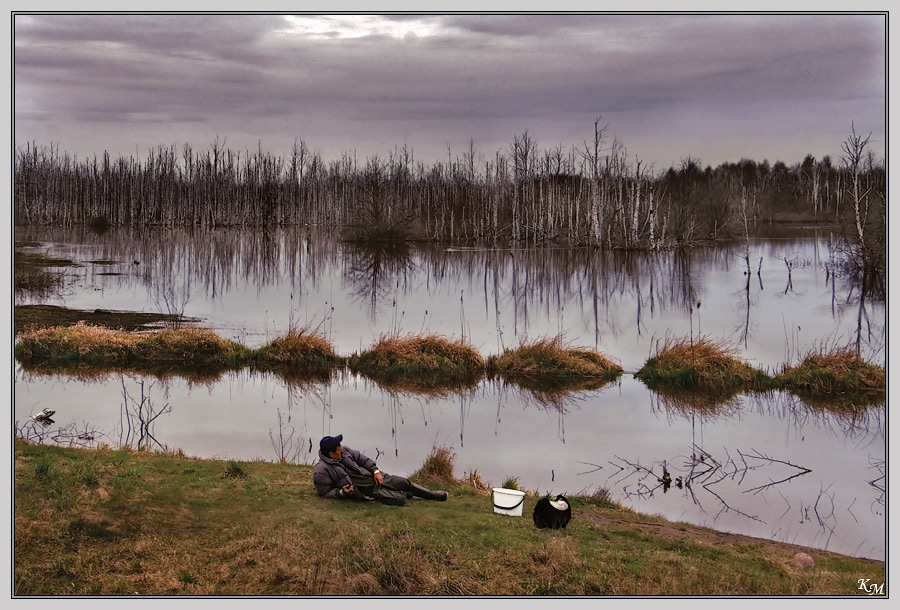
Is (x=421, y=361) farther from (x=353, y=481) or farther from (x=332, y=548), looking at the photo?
(x=332, y=548)

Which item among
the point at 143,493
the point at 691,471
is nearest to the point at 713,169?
the point at 691,471

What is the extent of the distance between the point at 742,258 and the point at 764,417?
8287mm

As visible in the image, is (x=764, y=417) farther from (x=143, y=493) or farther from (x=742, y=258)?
(x=143, y=493)

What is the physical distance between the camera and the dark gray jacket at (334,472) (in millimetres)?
8656

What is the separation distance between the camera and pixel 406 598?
6.66 metres

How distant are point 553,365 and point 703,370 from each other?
280cm

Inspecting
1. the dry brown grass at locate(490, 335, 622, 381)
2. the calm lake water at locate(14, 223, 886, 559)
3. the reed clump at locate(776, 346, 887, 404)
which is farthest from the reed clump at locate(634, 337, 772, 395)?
the dry brown grass at locate(490, 335, 622, 381)

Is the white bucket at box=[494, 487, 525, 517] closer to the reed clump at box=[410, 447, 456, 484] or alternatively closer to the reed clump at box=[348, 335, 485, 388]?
the reed clump at box=[410, 447, 456, 484]

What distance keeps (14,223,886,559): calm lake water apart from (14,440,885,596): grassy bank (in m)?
1.72

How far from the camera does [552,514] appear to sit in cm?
807

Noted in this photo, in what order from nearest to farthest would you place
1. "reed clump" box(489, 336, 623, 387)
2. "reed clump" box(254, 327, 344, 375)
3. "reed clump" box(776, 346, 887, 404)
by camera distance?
1. "reed clump" box(776, 346, 887, 404)
2. "reed clump" box(489, 336, 623, 387)
3. "reed clump" box(254, 327, 344, 375)

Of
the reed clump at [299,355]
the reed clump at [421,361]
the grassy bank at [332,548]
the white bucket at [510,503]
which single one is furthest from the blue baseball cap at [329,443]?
the reed clump at [299,355]

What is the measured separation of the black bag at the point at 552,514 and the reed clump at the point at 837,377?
8.40 m

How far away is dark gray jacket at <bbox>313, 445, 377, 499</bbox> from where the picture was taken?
28.4ft
